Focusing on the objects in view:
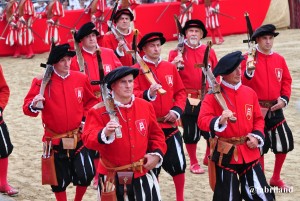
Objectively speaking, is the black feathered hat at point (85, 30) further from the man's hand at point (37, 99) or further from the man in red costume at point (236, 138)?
the man in red costume at point (236, 138)

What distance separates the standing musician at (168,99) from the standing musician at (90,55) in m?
0.84

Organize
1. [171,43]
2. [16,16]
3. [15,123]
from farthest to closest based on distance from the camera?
[171,43] → [16,16] → [15,123]

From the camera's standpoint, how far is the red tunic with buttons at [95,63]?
370 inches

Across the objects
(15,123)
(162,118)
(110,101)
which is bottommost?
(15,123)

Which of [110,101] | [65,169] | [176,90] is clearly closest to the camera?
[110,101]

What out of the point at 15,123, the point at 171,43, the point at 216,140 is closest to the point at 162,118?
the point at 216,140

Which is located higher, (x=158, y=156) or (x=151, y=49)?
(x=151, y=49)

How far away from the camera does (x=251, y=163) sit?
7.36 m

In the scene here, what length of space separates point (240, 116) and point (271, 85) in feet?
5.89

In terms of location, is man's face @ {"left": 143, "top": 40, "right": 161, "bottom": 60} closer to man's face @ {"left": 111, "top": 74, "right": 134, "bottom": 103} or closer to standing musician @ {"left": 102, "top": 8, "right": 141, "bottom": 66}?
standing musician @ {"left": 102, "top": 8, "right": 141, "bottom": 66}

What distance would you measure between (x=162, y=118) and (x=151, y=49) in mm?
846

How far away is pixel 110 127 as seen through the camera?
248 inches

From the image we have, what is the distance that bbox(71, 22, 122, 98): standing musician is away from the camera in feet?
30.6

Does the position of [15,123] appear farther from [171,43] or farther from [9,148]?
[171,43]
